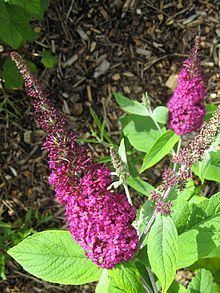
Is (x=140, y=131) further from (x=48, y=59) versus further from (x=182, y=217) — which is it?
(x=48, y=59)

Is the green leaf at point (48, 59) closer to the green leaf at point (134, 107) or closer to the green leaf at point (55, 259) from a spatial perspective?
the green leaf at point (134, 107)

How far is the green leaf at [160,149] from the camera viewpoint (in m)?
2.13

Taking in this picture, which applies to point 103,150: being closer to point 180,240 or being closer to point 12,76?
point 12,76

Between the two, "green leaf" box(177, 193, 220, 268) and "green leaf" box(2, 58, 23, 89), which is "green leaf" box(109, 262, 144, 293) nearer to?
"green leaf" box(177, 193, 220, 268)

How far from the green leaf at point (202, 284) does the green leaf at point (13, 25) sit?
135 cm

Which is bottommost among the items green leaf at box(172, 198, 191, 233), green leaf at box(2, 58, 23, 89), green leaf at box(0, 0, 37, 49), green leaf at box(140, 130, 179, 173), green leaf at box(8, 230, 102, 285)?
green leaf at box(8, 230, 102, 285)

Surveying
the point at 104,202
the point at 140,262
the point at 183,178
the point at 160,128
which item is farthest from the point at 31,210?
the point at 183,178

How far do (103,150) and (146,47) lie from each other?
0.67 metres

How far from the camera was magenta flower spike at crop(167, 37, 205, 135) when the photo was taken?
2057mm

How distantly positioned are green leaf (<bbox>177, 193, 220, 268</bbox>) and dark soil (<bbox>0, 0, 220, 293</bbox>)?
46.1 inches

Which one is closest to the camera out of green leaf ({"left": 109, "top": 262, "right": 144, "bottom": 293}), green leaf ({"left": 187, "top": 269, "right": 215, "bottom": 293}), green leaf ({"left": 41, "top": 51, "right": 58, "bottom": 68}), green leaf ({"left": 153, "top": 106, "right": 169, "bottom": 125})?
green leaf ({"left": 109, "top": 262, "right": 144, "bottom": 293})

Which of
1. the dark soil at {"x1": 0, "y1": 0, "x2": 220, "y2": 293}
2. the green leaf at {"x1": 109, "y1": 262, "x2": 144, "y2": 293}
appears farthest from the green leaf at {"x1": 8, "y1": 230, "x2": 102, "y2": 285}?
the dark soil at {"x1": 0, "y1": 0, "x2": 220, "y2": 293}

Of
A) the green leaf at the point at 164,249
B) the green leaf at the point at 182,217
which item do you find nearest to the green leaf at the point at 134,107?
the green leaf at the point at 182,217

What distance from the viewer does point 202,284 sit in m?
2.07
